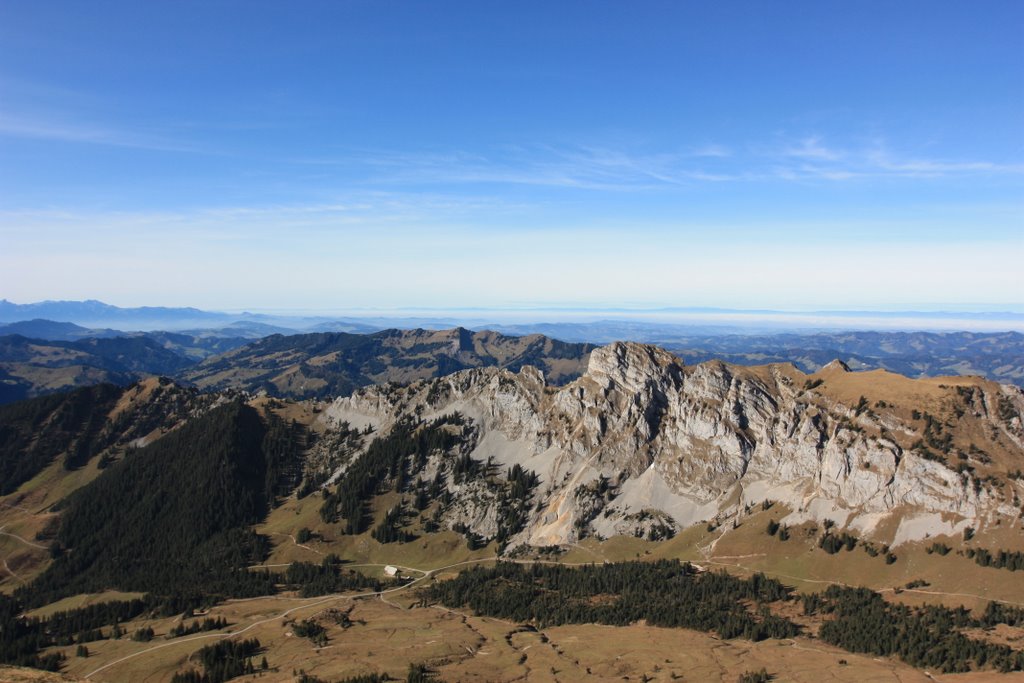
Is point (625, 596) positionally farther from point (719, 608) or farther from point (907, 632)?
point (907, 632)

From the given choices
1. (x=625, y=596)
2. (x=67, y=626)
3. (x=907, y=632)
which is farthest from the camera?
(x=67, y=626)

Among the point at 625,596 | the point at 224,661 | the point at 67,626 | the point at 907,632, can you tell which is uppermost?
the point at 907,632

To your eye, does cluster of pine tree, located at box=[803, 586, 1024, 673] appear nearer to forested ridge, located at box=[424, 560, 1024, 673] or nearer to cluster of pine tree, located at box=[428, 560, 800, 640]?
forested ridge, located at box=[424, 560, 1024, 673]

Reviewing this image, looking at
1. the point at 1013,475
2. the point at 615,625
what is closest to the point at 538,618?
the point at 615,625

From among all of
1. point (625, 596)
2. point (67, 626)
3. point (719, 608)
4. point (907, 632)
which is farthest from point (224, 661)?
point (907, 632)

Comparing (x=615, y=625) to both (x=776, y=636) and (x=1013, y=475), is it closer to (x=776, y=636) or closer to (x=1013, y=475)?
(x=776, y=636)

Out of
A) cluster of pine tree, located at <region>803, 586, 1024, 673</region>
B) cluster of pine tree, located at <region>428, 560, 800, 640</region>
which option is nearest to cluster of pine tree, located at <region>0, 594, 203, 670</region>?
cluster of pine tree, located at <region>428, 560, 800, 640</region>

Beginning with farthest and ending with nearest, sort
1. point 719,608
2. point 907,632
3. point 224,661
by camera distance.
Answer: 1. point 719,608
2. point 224,661
3. point 907,632

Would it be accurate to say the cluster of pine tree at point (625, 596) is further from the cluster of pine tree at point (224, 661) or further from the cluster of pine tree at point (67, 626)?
the cluster of pine tree at point (67, 626)
